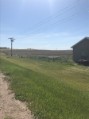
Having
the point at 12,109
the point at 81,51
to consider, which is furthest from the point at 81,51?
the point at 12,109

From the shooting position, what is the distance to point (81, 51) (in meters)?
54.0

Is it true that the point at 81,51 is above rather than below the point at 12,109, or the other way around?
above

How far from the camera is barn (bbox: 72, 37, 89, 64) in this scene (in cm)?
5213

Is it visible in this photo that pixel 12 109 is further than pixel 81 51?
No

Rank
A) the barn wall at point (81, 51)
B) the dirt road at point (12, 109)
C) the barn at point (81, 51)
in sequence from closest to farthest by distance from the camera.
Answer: the dirt road at point (12, 109)
the barn at point (81, 51)
the barn wall at point (81, 51)

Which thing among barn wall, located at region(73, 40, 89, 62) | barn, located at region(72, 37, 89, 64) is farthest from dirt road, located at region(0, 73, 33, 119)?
barn wall, located at region(73, 40, 89, 62)

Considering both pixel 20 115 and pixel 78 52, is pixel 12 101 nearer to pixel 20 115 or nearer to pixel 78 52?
pixel 20 115

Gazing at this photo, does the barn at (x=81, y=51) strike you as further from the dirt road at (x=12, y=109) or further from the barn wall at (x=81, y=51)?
the dirt road at (x=12, y=109)

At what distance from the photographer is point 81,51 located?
177 feet

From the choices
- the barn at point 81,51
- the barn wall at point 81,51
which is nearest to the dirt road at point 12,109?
the barn at point 81,51

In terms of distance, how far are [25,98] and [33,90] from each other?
6.80ft

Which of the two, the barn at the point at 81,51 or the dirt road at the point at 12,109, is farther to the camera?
the barn at the point at 81,51

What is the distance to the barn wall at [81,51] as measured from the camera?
52.4 meters

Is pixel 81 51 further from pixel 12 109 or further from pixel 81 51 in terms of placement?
pixel 12 109
